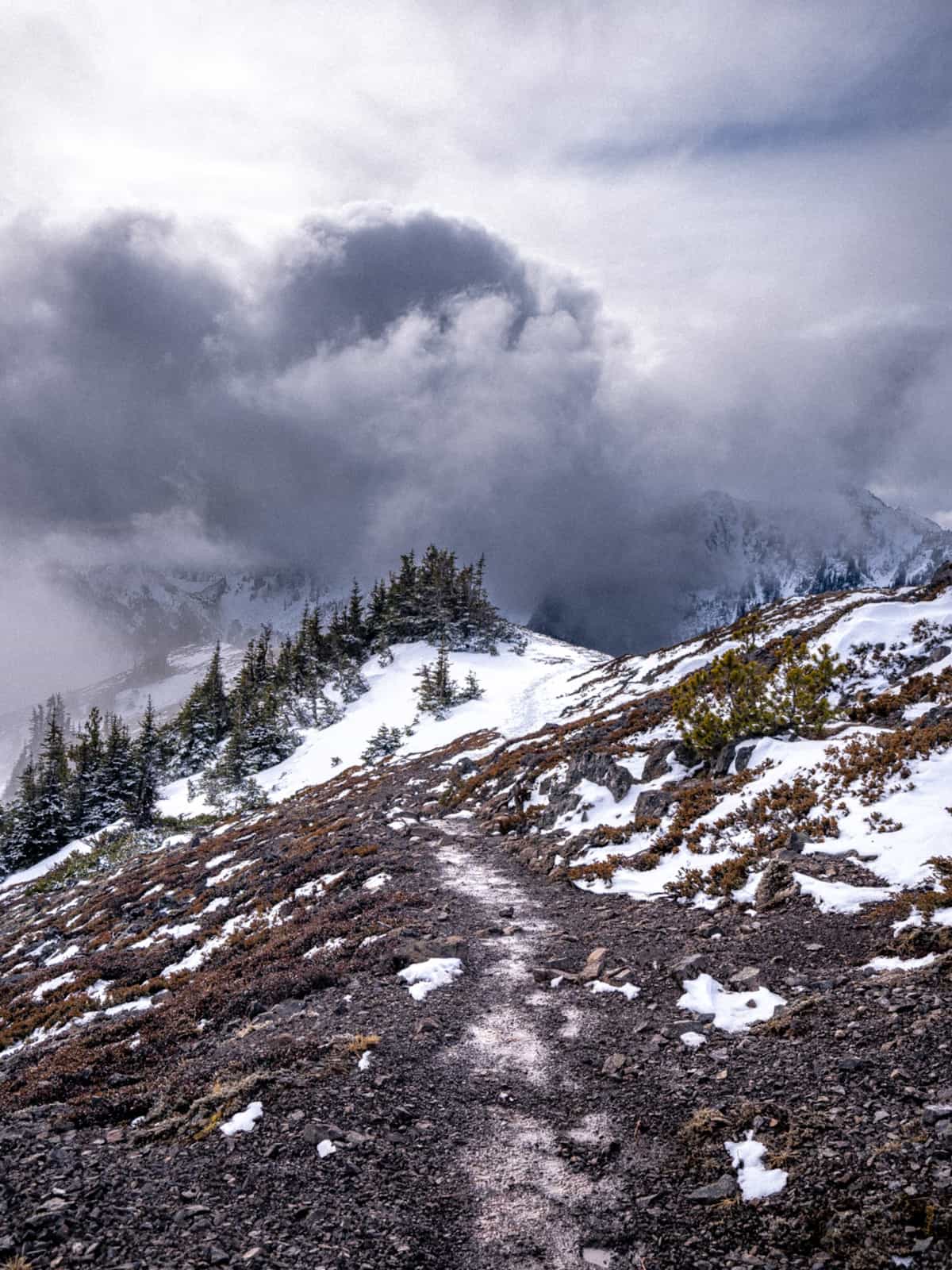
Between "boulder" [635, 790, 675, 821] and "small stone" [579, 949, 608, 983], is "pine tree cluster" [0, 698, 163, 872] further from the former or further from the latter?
"small stone" [579, 949, 608, 983]

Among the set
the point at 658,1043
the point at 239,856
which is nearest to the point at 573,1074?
the point at 658,1043

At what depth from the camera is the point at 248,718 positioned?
5753 centimetres

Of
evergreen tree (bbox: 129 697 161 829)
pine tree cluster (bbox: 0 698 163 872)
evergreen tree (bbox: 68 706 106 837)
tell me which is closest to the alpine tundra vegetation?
evergreen tree (bbox: 129 697 161 829)

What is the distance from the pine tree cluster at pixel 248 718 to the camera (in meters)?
53.3

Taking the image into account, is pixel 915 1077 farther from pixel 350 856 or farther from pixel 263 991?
pixel 350 856

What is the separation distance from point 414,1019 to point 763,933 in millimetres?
6088

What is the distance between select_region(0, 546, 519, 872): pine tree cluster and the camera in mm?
53344

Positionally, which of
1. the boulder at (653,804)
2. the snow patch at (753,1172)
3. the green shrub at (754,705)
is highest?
the green shrub at (754,705)

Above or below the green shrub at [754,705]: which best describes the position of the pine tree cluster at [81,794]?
above

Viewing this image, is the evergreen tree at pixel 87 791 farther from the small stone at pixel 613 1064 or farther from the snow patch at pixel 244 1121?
the small stone at pixel 613 1064

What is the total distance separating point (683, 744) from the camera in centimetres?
2030

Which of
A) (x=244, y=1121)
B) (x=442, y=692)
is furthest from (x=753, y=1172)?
(x=442, y=692)

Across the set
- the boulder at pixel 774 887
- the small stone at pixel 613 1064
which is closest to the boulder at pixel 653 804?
the boulder at pixel 774 887

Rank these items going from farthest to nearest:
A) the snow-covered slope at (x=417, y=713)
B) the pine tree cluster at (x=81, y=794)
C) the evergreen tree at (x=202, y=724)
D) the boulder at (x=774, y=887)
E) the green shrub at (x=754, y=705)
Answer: the evergreen tree at (x=202, y=724) → the pine tree cluster at (x=81, y=794) → the snow-covered slope at (x=417, y=713) → the green shrub at (x=754, y=705) → the boulder at (x=774, y=887)
